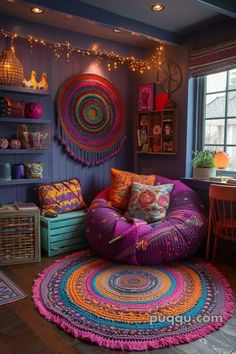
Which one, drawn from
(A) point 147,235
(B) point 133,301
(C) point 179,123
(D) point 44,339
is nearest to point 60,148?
(C) point 179,123

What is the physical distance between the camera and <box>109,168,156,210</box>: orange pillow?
143 inches

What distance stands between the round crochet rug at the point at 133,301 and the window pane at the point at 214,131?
1414 mm

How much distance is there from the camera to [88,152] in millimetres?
4000

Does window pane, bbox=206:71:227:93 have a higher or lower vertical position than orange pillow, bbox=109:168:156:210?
higher

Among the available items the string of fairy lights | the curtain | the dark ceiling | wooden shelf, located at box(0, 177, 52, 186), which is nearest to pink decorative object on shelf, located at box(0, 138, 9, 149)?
wooden shelf, located at box(0, 177, 52, 186)

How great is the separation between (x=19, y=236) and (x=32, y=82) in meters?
1.57

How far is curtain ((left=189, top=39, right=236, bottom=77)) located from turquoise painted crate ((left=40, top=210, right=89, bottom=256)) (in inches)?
81.5

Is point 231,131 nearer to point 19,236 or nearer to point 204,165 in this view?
point 204,165

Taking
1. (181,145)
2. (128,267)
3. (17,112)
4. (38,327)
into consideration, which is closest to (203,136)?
(181,145)

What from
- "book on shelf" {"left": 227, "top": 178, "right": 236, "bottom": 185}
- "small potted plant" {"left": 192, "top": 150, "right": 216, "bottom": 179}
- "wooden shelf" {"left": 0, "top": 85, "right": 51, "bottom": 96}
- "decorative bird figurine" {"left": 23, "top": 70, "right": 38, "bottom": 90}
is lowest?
"book on shelf" {"left": 227, "top": 178, "right": 236, "bottom": 185}

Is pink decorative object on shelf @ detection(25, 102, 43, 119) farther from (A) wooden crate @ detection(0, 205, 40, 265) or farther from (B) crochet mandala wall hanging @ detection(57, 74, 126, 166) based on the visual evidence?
(A) wooden crate @ detection(0, 205, 40, 265)

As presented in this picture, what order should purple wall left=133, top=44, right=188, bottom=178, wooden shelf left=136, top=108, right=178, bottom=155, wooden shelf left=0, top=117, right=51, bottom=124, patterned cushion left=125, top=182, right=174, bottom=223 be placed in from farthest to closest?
wooden shelf left=136, top=108, right=178, bottom=155 < purple wall left=133, top=44, right=188, bottom=178 < patterned cushion left=125, top=182, right=174, bottom=223 < wooden shelf left=0, top=117, right=51, bottom=124

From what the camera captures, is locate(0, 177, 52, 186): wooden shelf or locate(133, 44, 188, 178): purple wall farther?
locate(133, 44, 188, 178): purple wall

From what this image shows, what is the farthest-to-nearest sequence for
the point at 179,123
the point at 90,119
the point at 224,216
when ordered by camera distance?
the point at 90,119
the point at 179,123
the point at 224,216
